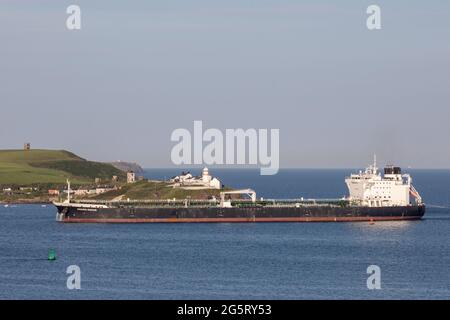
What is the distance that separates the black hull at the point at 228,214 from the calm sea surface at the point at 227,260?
3.33 m

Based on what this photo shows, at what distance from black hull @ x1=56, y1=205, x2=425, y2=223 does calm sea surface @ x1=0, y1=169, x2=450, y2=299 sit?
10.9 feet

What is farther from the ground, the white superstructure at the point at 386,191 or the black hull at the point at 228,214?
the white superstructure at the point at 386,191

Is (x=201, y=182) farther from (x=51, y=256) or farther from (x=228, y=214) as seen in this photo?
(x=51, y=256)

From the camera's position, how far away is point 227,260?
77750 mm

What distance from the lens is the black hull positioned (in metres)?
118

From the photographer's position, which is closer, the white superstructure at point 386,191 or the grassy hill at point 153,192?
the white superstructure at point 386,191

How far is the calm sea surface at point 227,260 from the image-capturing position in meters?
61.7

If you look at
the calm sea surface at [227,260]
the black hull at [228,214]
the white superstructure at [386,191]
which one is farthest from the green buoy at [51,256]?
the white superstructure at [386,191]

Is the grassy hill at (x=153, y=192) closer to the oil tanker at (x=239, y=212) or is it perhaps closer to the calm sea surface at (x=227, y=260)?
the oil tanker at (x=239, y=212)

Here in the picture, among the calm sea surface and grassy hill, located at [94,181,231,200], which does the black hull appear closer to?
the calm sea surface

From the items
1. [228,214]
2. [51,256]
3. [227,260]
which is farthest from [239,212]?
[51,256]

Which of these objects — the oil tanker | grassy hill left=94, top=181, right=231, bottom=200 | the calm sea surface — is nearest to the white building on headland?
grassy hill left=94, top=181, right=231, bottom=200

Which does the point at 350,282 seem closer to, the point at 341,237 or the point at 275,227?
the point at 341,237
